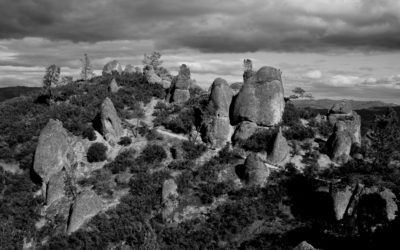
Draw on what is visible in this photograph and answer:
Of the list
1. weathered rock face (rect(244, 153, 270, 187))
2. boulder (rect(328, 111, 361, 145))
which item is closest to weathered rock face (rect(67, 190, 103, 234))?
weathered rock face (rect(244, 153, 270, 187))

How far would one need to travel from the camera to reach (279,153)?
4772cm

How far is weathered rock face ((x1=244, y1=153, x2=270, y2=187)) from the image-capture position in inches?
1735

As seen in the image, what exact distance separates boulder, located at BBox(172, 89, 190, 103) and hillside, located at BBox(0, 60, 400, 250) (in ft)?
2.76

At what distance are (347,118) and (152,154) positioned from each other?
29.8 metres

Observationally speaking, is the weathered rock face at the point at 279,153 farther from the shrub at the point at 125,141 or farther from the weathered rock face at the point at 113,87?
the weathered rock face at the point at 113,87

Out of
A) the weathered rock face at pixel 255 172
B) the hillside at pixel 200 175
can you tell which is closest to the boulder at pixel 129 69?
the hillside at pixel 200 175

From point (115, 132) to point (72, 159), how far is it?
756 centimetres

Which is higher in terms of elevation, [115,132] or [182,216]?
[115,132]

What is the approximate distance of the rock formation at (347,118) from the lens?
53.0 metres

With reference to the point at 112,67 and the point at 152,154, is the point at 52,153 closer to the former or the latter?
the point at 152,154

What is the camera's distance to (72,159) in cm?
4750

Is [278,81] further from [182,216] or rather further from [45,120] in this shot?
[45,120]

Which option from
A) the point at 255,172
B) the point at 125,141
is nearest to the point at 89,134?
the point at 125,141

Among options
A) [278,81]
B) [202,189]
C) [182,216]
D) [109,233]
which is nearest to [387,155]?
[278,81]
